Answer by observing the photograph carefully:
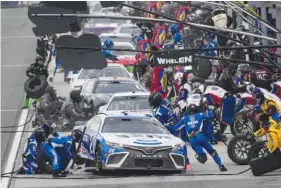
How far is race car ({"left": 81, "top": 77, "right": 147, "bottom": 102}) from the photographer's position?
27672 millimetres

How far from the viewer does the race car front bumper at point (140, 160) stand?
19.2 m

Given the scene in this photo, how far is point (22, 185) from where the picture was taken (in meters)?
19.3

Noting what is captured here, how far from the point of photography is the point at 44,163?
2062cm

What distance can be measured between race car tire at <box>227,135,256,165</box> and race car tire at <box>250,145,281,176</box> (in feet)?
4.00

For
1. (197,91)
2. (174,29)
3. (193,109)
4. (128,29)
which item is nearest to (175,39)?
(174,29)

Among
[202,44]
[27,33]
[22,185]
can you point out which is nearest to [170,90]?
[202,44]

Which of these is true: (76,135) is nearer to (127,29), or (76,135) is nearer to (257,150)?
(257,150)

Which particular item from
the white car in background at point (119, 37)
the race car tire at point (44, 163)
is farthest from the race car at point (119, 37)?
the race car tire at point (44, 163)

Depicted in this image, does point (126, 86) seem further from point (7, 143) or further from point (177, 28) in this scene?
point (177, 28)

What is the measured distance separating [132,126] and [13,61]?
2540 cm

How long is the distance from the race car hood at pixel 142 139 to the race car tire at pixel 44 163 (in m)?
1.18

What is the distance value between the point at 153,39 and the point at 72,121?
9.55 meters

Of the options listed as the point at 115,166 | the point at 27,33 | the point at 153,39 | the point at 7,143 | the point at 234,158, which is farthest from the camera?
the point at 27,33

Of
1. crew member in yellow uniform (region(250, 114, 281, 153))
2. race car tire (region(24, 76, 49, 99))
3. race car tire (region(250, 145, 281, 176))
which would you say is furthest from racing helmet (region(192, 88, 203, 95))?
race car tire (region(24, 76, 49, 99))
